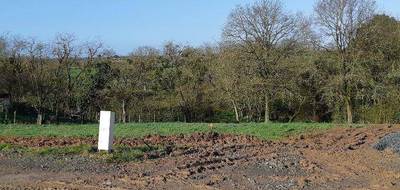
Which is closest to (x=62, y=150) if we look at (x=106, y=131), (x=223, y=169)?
(x=106, y=131)

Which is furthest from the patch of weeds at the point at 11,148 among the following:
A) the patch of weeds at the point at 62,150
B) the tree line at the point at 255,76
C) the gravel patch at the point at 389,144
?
the tree line at the point at 255,76

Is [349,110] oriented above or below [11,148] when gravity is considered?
above

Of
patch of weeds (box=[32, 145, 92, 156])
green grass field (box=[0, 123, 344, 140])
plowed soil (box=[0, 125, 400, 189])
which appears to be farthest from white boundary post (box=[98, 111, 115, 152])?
green grass field (box=[0, 123, 344, 140])

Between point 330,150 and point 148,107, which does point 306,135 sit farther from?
point 148,107

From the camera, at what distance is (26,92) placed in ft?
139

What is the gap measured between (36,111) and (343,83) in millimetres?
22197

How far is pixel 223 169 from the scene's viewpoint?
13547 millimetres

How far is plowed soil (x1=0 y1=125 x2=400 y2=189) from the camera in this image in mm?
11852

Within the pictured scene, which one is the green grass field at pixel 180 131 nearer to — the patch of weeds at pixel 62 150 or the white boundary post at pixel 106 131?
the patch of weeds at pixel 62 150

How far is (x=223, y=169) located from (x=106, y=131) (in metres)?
3.92

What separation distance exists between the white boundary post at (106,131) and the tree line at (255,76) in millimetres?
25163

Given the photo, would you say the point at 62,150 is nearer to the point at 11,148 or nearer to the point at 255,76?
the point at 11,148


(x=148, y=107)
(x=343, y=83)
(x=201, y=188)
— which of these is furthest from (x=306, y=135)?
(x=148, y=107)

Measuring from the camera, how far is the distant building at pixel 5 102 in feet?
135
